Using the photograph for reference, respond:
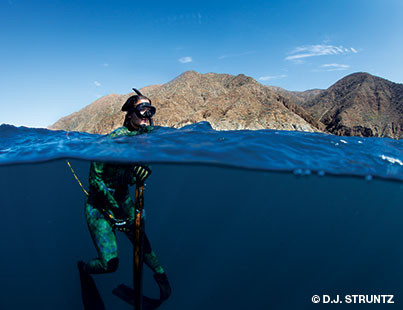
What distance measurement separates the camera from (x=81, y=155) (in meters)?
9.08

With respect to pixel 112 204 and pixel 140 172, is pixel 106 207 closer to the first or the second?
pixel 112 204

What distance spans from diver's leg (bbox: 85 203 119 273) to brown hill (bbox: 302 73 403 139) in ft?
169

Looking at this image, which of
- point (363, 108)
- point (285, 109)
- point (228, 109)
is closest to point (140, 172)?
point (228, 109)

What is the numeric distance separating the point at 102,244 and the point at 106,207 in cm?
61

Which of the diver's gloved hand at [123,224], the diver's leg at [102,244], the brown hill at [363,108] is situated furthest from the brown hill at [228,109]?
the diver's leg at [102,244]

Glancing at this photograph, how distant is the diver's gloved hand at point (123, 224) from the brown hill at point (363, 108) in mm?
51224

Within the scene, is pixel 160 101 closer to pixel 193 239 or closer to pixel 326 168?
pixel 193 239

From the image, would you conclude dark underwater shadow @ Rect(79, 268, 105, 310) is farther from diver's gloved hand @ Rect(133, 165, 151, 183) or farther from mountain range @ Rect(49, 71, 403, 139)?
mountain range @ Rect(49, 71, 403, 139)

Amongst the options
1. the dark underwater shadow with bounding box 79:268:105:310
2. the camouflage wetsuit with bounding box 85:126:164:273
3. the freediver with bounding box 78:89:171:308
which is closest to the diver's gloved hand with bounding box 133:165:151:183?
the freediver with bounding box 78:89:171:308

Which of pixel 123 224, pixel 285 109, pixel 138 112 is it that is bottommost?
pixel 123 224

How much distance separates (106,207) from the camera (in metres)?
4.00

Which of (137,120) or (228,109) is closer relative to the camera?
(137,120)

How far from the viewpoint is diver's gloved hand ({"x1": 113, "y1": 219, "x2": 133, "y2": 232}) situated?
3.84 m

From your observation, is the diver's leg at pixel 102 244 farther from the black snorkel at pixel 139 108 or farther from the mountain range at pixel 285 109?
the mountain range at pixel 285 109
